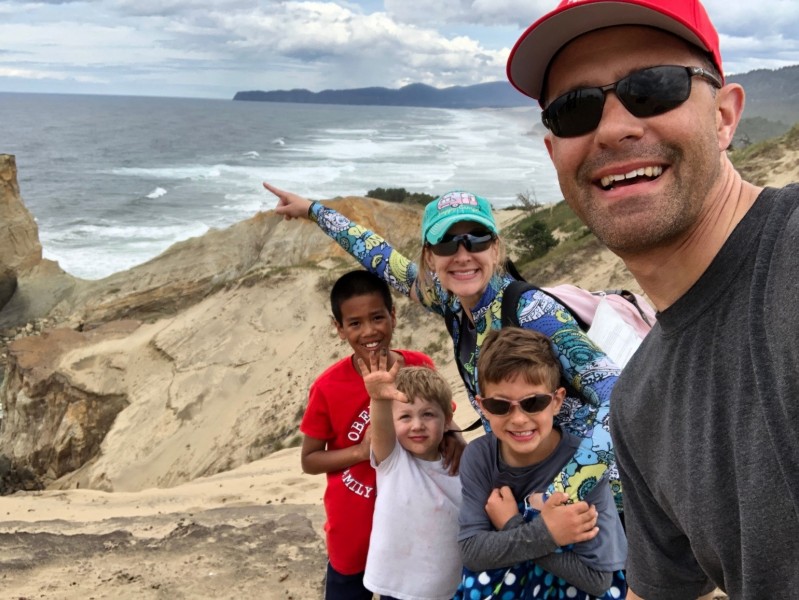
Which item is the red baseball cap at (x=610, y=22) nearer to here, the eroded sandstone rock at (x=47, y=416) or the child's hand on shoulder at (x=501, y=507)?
the child's hand on shoulder at (x=501, y=507)

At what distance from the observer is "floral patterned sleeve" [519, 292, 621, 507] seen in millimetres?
2176

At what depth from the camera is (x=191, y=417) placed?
11844mm

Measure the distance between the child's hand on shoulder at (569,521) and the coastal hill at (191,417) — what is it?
2.81 metres

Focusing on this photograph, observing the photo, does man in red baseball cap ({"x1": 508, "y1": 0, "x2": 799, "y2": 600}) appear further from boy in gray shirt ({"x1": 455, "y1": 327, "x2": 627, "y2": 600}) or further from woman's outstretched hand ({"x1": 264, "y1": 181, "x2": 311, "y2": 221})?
woman's outstretched hand ({"x1": 264, "y1": 181, "x2": 311, "y2": 221})

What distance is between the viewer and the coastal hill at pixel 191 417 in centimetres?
509

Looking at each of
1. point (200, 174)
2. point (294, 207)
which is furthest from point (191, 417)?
point (200, 174)

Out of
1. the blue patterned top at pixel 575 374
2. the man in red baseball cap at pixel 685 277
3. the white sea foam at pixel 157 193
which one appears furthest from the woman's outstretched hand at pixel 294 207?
the white sea foam at pixel 157 193

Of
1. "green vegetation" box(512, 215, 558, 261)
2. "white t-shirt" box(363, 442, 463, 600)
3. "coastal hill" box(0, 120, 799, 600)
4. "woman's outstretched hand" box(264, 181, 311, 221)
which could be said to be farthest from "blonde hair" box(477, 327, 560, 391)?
"green vegetation" box(512, 215, 558, 261)

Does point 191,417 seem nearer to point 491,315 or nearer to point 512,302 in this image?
point 491,315

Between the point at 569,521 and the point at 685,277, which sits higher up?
the point at 685,277

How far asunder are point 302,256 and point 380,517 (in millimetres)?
17390

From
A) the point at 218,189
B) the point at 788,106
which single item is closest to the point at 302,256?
the point at 218,189

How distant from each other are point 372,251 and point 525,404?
1.67 m

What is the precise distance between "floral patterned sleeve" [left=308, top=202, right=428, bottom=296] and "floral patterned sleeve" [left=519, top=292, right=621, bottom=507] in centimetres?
117
